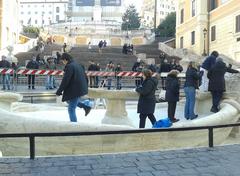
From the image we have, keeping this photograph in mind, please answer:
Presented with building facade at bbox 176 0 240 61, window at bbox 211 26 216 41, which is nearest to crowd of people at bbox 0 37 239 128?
building facade at bbox 176 0 240 61

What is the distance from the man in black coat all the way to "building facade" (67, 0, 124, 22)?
10546 centimetres

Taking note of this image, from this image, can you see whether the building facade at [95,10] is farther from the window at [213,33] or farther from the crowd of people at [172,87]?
the crowd of people at [172,87]

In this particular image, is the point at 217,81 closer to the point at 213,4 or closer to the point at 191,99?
the point at 191,99

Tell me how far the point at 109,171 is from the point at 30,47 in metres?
46.6

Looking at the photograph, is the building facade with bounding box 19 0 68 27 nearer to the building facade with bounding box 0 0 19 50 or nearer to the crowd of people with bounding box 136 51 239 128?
the building facade with bounding box 0 0 19 50

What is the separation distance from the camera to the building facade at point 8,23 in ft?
152

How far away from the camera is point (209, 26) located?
146 ft

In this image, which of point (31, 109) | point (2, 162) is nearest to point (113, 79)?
point (31, 109)

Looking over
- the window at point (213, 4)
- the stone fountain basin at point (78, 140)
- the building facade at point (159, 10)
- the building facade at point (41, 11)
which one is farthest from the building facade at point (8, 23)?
the building facade at point (41, 11)

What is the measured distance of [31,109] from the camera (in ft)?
43.2

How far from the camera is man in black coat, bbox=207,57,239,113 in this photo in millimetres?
10766

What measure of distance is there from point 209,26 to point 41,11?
105954mm

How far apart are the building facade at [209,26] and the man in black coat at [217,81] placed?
25968 mm

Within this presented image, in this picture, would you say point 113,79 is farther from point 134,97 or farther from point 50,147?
point 50,147
